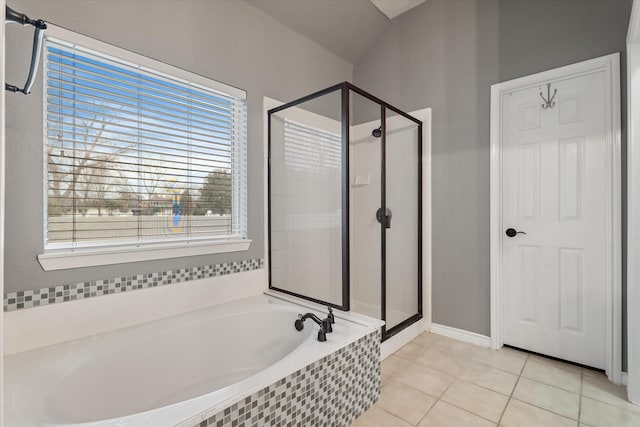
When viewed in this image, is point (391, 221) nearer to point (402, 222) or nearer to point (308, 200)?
point (402, 222)

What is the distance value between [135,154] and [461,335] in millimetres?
2742

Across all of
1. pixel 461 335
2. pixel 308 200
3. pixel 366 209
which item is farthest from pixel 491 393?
pixel 308 200

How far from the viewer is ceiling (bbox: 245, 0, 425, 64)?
2555 millimetres

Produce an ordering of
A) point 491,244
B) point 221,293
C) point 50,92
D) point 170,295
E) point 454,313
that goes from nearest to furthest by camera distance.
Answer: point 50,92 < point 170,295 < point 221,293 < point 491,244 < point 454,313

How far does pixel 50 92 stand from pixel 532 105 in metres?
3.01

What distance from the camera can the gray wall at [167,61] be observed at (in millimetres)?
1516

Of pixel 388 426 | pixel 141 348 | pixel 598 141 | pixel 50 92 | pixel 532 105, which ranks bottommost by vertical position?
pixel 388 426

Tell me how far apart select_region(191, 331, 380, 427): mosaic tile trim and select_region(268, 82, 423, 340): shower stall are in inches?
17.3

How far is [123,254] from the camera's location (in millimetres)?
1803

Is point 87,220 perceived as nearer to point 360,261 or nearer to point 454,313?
point 360,261

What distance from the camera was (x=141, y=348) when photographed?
1.68 m

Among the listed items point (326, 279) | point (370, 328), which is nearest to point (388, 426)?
point (370, 328)

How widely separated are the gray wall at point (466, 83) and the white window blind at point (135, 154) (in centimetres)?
163

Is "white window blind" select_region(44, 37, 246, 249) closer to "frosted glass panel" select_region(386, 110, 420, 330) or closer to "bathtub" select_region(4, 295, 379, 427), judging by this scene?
"bathtub" select_region(4, 295, 379, 427)
